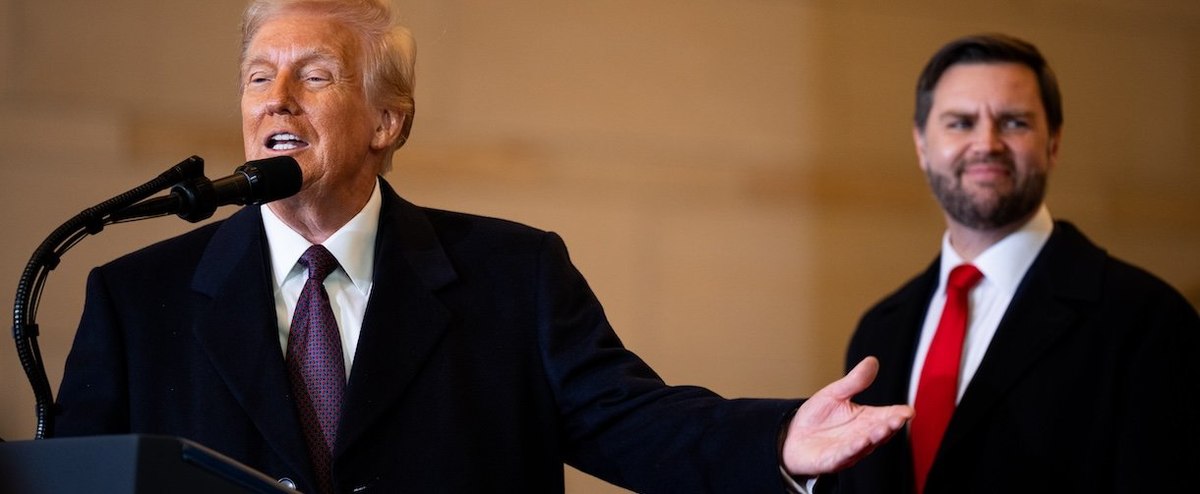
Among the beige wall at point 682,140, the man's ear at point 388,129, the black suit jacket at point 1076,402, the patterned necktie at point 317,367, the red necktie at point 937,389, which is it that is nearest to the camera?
the patterned necktie at point 317,367

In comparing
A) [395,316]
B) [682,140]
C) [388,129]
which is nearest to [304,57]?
[388,129]

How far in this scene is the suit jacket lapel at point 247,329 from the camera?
71.5 inches

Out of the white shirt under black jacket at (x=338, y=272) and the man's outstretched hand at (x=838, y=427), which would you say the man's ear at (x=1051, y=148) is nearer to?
the man's outstretched hand at (x=838, y=427)

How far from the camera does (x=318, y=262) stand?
77.9 inches

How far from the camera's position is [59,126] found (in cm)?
342

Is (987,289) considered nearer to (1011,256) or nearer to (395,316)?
(1011,256)

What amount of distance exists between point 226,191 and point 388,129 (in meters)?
0.53

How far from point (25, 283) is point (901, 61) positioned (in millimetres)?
3300

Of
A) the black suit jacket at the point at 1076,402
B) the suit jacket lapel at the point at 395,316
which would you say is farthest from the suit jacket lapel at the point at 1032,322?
the suit jacket lapel at the point at 395,316

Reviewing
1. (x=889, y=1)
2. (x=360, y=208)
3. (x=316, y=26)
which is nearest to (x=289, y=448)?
(x=360, y=208)

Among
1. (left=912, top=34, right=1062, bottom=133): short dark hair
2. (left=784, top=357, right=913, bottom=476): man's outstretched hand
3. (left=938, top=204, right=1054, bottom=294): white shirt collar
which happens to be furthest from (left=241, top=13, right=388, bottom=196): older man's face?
(left=912, top=34, right=1062, bottom=133): short dark hair

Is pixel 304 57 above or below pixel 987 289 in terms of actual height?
above

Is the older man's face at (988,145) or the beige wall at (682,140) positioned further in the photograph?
the beige wall at (682,140)

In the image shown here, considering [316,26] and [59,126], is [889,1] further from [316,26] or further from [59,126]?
[316,26]
